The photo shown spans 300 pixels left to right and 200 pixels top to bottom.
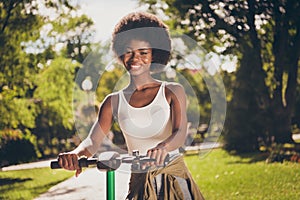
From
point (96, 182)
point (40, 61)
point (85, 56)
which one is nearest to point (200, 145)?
point (96, 182)

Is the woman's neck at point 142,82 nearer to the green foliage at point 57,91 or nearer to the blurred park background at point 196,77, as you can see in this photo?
the blurred park background at point 196,77

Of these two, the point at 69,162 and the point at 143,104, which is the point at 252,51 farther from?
the point at 69,162

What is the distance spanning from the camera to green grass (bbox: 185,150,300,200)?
11.7 feet

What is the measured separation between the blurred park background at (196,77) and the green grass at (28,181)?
0.04 m

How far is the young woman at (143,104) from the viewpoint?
2.67 m

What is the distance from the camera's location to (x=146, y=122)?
293cm

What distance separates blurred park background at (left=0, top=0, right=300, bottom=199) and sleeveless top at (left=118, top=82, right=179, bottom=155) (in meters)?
0.63

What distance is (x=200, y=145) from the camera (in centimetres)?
365

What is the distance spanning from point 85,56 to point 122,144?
0.78 meters

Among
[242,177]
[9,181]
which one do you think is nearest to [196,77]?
[242,177]

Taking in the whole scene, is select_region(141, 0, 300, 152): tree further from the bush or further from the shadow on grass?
the shadow on grass

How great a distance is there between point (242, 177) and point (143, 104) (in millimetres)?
1204

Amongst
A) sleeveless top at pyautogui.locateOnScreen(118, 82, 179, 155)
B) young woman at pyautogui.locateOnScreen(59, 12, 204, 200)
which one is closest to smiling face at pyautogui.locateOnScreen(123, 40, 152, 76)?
young woman at pyautogui.locateOnScreen(59, 12, 204, 200)

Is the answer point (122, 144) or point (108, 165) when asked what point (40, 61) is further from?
point (108, 165)
